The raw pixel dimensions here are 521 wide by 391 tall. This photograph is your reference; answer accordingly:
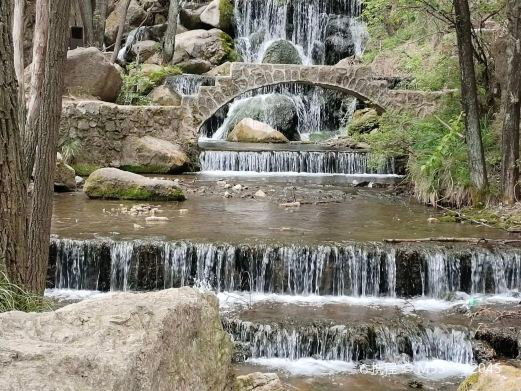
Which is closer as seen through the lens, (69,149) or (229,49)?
(69,149)

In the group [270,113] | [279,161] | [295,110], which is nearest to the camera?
[279,161]

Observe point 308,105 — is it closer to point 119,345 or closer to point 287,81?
point 287,81

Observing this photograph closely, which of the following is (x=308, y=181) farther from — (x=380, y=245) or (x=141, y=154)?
(x=380, y=245)

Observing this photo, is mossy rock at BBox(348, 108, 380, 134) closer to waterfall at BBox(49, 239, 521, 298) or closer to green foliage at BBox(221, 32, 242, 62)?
green foliage at BBox(221, 32, 242, 62)

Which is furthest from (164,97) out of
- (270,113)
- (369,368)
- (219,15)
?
(369,368)

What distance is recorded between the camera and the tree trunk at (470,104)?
1030 centimetres

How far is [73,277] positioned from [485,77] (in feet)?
26.5

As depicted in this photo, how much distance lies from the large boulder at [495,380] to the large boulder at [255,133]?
50.5 feet

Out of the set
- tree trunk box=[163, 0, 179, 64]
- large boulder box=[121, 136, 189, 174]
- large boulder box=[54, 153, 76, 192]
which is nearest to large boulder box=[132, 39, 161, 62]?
tree trunk box=[163, 0, 179, 64]

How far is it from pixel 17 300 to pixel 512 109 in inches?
333

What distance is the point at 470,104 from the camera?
1052cm

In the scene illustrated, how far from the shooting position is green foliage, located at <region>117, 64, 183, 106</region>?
17500 mm

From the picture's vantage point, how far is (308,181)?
14570 mm

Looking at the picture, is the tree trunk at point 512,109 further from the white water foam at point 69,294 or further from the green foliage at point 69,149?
the green foliage at point 69,149
